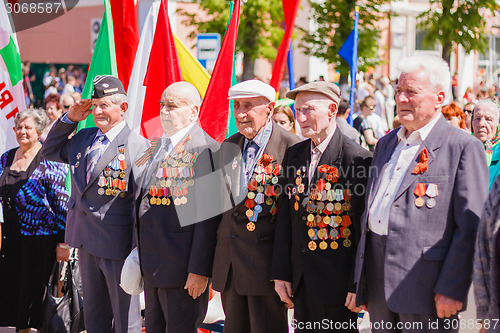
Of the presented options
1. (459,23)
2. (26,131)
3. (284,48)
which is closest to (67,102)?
(26,131)

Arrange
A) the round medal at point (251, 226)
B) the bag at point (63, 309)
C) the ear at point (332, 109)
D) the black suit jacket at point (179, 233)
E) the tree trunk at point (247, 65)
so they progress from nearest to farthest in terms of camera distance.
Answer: the ear at point (332, 109)
the round medal at point (251, 226)
the black suit jacket at point (179, 233)
the bag at point (63, 309)
the tree trunk at point (247, 65)

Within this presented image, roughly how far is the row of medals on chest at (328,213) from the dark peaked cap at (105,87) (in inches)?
70.8

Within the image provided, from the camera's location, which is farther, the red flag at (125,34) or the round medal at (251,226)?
the red flag at (125,34)

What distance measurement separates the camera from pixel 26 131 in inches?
225

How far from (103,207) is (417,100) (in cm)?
238

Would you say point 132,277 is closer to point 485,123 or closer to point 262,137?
point 262,137

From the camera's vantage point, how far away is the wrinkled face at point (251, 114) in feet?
13.6

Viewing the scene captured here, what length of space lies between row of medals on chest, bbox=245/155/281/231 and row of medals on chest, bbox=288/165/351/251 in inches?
12.0

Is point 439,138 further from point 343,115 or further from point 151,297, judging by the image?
point 343,115

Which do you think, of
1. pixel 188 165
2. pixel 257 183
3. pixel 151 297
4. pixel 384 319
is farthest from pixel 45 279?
pixel 384 319

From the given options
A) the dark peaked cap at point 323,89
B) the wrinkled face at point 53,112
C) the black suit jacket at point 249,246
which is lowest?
the black suit jacket at point 249,246

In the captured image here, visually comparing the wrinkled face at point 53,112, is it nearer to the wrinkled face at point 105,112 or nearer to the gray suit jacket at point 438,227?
the wrinkled face at point 105,112

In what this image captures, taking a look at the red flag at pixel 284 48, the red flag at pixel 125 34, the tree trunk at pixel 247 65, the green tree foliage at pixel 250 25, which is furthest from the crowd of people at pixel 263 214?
the tree trunk at pixel 247 65

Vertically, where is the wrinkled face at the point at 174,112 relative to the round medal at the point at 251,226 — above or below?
above
